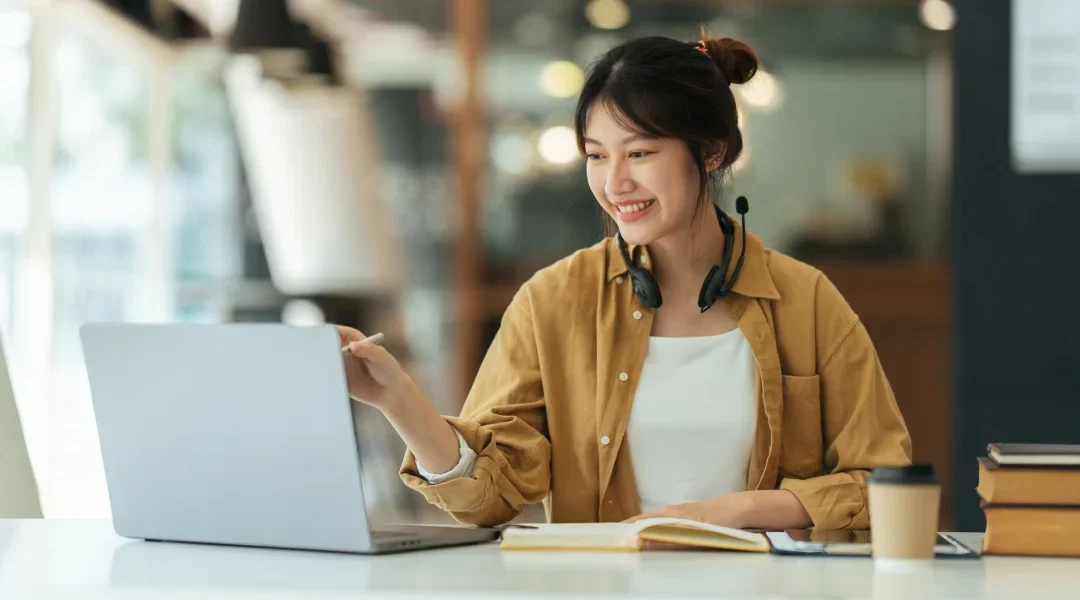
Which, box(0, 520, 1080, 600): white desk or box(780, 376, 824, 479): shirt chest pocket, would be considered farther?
box(780, 376, 824, 479): shirt chest pocket

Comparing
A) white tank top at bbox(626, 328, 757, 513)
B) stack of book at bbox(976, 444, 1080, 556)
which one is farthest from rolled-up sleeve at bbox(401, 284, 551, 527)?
stack of book at bbox(976, 444, 1080, 556)

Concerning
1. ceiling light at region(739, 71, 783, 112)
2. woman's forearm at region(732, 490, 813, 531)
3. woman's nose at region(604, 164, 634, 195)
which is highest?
ceiling light at region(739, 71, 783, 112)

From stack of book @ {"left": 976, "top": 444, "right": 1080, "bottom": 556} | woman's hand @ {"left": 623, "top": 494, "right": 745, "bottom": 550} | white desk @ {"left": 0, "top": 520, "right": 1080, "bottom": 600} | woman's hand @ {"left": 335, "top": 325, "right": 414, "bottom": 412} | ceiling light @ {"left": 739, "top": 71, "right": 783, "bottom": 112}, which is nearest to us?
white desk @ {"left": 0, "top": 520, "right": 1080, "bottom": 600}

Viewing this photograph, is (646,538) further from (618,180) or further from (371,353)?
(618,180)

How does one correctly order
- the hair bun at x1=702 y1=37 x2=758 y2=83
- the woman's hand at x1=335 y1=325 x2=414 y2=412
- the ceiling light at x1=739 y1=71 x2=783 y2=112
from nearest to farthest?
the woman's hand at x1=335 y1=325 x2=414 y2=412
the hair bun at x1=702 y1=37 x2=758 y2=83
the ceiling light at x1=739 y1=71 x2=783 y2=112

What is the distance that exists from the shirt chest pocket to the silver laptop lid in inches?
30.9

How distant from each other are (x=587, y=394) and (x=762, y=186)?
4053 millimetres

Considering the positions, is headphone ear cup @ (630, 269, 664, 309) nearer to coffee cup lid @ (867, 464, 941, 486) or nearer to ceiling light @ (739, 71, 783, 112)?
coffee cup lid @ (867, 464, 941, 486)

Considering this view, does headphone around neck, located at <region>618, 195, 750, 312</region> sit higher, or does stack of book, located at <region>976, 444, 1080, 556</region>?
headphone around neck, located at <region>618, 195, 750, 312</region>

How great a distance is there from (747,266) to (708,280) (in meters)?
0.09

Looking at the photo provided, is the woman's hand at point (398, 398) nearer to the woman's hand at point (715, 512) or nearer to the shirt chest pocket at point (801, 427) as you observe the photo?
the woman's hand at point (715, 512)

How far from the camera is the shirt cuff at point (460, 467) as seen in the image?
1.68 m

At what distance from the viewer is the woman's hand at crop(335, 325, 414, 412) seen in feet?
4.90

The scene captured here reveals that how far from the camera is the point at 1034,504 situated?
4.57 ft
